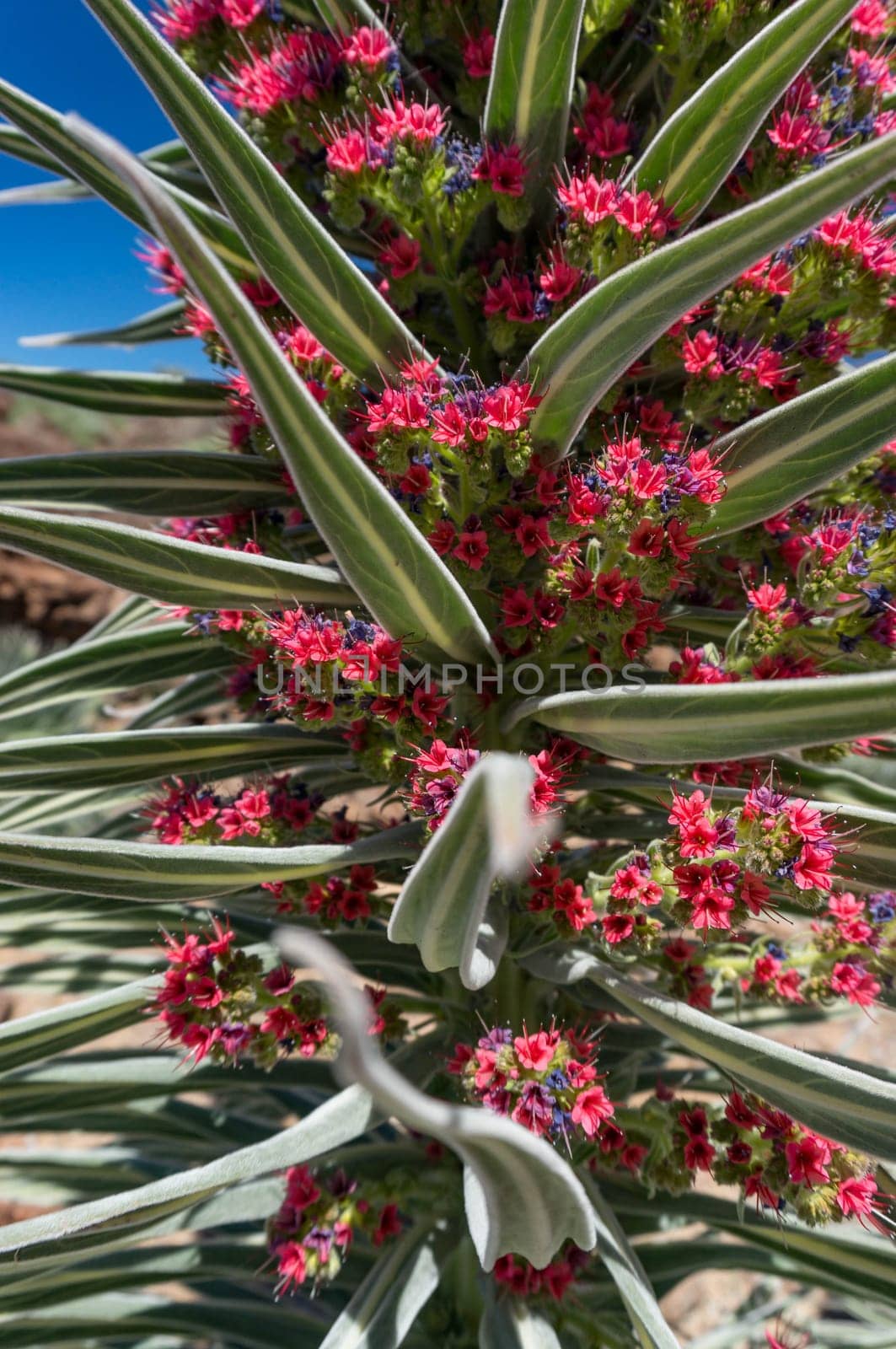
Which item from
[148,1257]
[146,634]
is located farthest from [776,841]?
[148,1257]

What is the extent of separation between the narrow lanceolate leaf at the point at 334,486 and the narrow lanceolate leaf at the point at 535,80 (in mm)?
412

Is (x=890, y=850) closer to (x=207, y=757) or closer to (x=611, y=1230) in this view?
(x=611, y=1230)

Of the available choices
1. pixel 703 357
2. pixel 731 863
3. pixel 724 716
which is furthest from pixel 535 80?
pixel 731 863

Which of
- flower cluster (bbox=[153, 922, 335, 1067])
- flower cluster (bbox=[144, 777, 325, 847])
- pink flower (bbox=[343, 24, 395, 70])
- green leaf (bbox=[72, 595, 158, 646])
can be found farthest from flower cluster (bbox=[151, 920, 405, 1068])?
pink flower (bbox=[343, 24, 395, 70])

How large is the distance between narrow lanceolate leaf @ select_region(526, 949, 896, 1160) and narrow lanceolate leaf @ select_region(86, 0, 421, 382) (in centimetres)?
69

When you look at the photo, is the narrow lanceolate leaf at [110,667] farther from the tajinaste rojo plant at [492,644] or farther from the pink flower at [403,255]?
the pink flower at [403,255]

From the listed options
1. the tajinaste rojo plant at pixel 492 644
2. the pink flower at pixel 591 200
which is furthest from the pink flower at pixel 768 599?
the pink flower at pixel 591 200

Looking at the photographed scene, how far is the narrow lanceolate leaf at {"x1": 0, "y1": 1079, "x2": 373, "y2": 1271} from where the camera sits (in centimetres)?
74

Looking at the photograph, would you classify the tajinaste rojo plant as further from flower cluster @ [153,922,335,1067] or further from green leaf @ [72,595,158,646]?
green leaf @ [72,595,158,646]

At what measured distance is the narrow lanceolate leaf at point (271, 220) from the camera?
691 millimetres

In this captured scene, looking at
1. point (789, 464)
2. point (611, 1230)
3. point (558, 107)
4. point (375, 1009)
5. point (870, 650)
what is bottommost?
point (611, 1230)

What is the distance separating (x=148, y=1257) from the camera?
128cm

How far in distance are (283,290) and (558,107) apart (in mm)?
354

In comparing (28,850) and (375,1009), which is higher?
(28,850)
